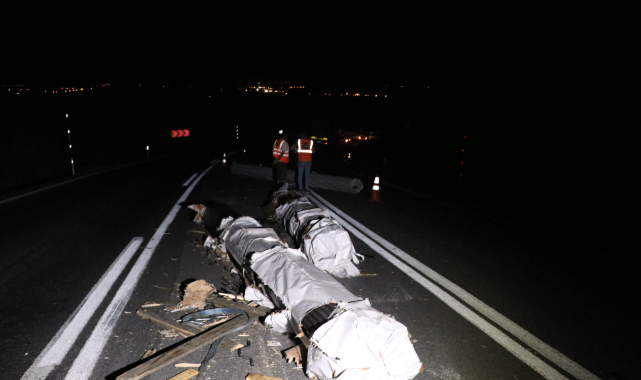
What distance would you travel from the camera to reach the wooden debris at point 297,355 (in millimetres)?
3166

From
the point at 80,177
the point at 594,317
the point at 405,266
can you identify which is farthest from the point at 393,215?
the point at 80,177

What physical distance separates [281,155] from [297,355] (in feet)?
27.4

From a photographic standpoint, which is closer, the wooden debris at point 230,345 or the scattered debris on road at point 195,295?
the wooden debris at point 230,345

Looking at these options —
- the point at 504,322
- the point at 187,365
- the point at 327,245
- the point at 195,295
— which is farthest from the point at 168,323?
the point at 504,322

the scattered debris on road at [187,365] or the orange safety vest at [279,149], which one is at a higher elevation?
the orange safety vest at [279,149]

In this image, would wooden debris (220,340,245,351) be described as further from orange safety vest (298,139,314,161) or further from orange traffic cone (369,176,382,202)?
orange safety vest (298,139,314,161)

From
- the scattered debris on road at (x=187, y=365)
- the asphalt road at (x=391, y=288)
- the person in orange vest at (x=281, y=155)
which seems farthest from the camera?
the person in orange vest at (x=281, y=155)

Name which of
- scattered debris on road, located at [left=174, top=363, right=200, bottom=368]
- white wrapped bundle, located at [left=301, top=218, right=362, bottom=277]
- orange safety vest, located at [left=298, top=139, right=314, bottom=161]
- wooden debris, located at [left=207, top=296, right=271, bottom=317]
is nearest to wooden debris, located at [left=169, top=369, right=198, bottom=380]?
scattered debris on road, located at [left=174, top=363, right=200, bottom=368]

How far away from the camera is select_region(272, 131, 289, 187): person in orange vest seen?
1097 cm

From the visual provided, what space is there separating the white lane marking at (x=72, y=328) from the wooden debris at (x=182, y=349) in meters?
0.75

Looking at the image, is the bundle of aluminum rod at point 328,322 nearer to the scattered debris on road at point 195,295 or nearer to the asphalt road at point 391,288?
the asphalt road at point 391,288

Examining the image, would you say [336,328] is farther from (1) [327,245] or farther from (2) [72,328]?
(2) [72,328]

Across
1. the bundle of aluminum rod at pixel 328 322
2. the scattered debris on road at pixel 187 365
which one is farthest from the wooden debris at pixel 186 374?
the bundle of aluminum rod at pixel 328 322

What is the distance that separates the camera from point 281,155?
11.1 meters
